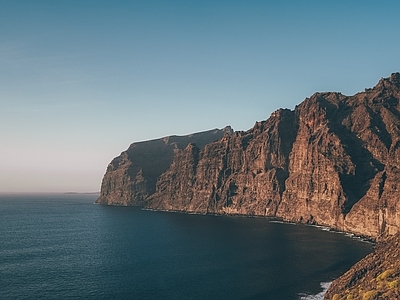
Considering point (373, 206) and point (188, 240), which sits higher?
point (373, 206)

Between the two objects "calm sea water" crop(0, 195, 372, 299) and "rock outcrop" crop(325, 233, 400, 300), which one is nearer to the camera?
"rock outcrop" crop(325, 233, 400, 300)

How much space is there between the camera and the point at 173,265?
132 meters

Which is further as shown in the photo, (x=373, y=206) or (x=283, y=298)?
(x=373, y=206)

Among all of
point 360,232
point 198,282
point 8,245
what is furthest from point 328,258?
point 8,245

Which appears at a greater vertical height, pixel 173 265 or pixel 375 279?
pixel 375 279

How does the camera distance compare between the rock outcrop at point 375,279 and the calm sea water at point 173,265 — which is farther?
the calm sea water at point 173,265

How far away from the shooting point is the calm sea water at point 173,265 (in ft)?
338

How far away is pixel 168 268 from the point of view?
419 feet

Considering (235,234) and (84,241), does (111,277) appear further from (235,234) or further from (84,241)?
(235,234)

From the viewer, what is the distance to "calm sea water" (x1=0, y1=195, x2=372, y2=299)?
10288 centimetres

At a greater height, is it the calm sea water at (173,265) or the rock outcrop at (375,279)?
the rock outcrop at (375,279)

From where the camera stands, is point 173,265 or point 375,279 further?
point 173,265

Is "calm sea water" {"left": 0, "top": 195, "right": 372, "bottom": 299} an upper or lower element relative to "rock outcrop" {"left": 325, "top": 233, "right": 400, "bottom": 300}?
lower

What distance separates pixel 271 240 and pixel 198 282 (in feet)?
245
